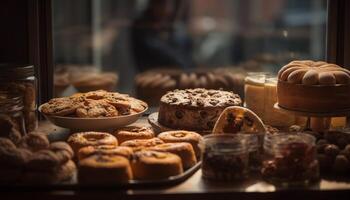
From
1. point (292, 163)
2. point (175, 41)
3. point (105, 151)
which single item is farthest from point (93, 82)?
point (175, 41)

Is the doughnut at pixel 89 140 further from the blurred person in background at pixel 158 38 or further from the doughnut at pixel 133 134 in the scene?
the blurred person in background at pixel 158 38

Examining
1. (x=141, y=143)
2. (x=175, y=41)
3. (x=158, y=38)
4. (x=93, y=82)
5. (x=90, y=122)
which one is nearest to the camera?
(x=141, y=143)

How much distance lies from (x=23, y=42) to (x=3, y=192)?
2.70 ft

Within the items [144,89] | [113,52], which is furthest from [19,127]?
[113,52]

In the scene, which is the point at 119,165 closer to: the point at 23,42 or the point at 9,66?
the point at 9,66

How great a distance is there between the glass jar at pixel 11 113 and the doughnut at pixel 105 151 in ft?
0.85

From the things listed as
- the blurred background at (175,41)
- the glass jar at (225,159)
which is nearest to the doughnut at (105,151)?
the glass jar at (225,159)

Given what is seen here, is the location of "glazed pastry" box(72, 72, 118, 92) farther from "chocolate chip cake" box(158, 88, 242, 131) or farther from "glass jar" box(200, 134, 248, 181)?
"glass jar" box(200, 134, 248, 181)

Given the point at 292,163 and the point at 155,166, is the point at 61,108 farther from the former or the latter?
the point at 292,163

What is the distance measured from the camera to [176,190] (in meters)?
1.60

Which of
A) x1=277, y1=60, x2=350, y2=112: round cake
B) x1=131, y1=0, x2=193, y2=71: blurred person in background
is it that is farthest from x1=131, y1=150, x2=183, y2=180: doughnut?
x1=131, y1=0, x2=193, y2=71: blurred person in background

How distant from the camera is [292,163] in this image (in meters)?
1.63

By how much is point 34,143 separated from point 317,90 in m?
0.84

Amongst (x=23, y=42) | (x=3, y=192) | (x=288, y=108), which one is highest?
(x=23, y=42)
